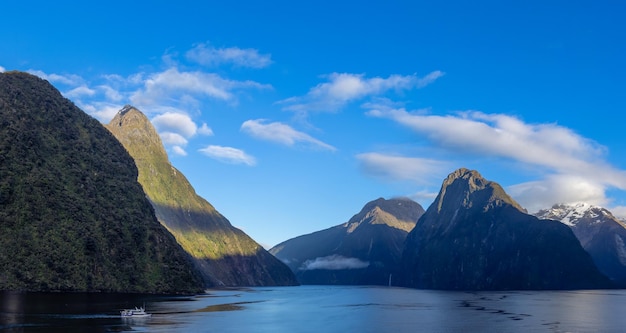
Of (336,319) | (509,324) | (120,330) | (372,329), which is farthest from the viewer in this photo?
(336,319)

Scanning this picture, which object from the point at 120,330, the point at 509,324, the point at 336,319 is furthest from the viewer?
the point at 336,319

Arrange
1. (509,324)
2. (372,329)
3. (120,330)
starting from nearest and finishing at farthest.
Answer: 1. (120,330)
2. (372,329)
3. (509,324)

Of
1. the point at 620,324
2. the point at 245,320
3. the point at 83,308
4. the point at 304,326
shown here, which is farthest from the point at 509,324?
the point at 83,308

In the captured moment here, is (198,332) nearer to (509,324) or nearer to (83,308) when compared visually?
(83,308)

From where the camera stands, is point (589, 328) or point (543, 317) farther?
point (543, 317)

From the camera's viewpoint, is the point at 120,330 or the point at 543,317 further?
the point at 543,317

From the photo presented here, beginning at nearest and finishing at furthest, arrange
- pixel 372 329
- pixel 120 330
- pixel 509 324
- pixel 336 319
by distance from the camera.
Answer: pixel 120 330 → pixel 372 329 → pixel 509 324 → pixel 336 319

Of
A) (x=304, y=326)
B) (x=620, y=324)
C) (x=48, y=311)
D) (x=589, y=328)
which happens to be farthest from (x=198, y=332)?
(x=620, y=324)

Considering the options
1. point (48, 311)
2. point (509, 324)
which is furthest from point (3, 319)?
point (509, 324)

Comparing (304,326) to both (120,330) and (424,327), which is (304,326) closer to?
(424,327)
